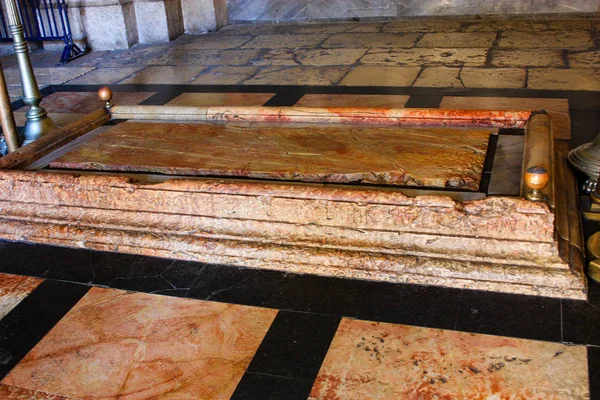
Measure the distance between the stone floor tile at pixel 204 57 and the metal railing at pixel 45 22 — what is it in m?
1.10

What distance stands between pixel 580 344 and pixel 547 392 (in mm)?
277

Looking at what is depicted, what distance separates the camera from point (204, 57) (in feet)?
21.6

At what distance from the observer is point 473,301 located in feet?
7.61

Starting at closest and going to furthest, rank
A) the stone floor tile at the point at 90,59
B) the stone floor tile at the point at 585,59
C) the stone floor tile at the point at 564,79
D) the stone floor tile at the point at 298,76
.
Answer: the stone floor tile at the point at 564,79 < the stone floor tile at the point at 585,59 < the stone floor tile at the point at 298,76 < the stone floor tile at the point at 90,59

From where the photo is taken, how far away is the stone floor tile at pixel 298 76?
540cm

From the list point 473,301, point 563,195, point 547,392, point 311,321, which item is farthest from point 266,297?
point 563,195

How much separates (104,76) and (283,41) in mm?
1990

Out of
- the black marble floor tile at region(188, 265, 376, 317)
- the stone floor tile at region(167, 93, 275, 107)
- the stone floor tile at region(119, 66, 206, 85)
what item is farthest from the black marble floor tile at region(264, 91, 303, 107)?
the black marble floor tile at region(188, 265, 376, 317)

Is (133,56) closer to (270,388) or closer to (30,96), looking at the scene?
(30,96)

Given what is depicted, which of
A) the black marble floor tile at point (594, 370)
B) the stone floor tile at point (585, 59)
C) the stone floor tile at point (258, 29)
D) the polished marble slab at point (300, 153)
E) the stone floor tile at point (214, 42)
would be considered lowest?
the stone floor tile at point (258, 29)

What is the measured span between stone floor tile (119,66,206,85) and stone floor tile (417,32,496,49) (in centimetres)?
224

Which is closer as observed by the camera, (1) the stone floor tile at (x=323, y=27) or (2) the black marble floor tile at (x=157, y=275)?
(2) the black marble floor tile at (x=157, y=275)

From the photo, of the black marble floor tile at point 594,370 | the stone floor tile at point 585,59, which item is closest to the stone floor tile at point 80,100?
the stone floor tile at point 585,59

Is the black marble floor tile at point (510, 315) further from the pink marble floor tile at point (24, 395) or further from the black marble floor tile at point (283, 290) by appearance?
the pink marble floor tile at point (24, 395)
